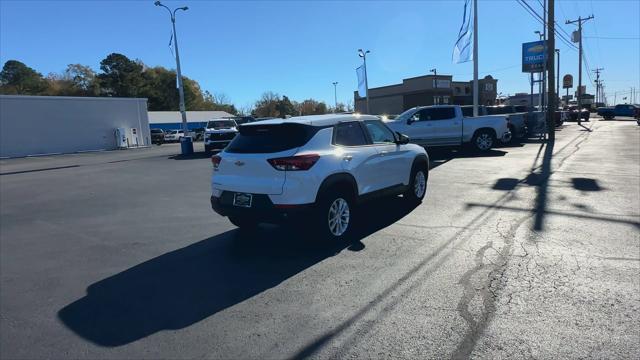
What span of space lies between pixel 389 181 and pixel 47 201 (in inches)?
339

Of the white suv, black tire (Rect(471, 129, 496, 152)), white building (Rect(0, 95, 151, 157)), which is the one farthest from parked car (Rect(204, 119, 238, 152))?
the white suv

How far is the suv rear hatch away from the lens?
5703 mm

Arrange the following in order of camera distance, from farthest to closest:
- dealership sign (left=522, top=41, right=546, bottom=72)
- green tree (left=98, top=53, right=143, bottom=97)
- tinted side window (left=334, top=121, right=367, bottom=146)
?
green tree (left=98, top=53, right=143, bottom=97) → dealership sign (left=522, top=41, right=546, bottom=72) → tinted side window (left=334, top=121, right=367, bottom=146)

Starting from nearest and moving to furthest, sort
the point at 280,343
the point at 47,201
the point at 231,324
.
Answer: the point at 280,343
the point at 231,324
the point at 47,201

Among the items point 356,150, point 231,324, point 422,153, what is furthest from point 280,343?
point 422,153

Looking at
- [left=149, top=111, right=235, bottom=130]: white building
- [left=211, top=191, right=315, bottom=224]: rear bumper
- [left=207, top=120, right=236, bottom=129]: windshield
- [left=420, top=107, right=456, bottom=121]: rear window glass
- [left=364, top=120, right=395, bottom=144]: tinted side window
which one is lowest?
[left=211, top=191, right=315, bottom=224]: rear bumper

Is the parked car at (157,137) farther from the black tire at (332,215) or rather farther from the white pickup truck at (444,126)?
the black tire at (332,215)

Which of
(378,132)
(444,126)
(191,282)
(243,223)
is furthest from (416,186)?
(444,126)

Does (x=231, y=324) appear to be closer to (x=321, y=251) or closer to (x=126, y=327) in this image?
(x=126, y=327)

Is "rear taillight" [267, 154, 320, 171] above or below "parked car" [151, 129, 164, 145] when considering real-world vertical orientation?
below

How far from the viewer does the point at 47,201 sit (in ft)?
36.4

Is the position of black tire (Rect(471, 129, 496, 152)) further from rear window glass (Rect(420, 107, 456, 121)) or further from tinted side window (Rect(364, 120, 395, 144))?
tinted side window (Rect(364, 120, 395, 144))

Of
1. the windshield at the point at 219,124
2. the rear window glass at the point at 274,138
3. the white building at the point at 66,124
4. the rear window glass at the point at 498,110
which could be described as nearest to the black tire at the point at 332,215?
the rear window glass at the point at 274,138

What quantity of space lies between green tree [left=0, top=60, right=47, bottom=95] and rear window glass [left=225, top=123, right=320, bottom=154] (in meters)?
93.7
